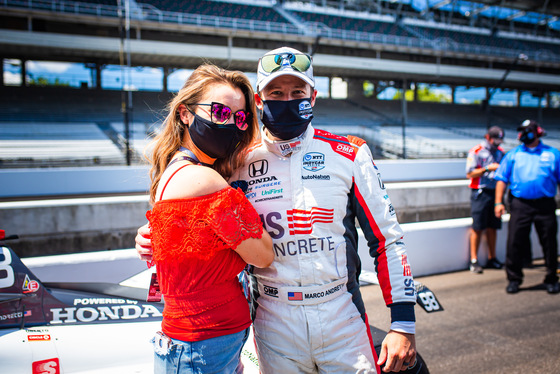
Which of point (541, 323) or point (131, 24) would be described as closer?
point (541, 323)

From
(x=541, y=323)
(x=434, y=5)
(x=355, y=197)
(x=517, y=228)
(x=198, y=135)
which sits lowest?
(x=541, y=323)

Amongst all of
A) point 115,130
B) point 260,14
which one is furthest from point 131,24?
point 260,14

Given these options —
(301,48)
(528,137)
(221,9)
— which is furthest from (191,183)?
(221,9)

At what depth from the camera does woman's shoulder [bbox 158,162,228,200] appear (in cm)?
141

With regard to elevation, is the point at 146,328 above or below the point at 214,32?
below

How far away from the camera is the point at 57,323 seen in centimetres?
218

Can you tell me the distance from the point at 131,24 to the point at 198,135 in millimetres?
23736

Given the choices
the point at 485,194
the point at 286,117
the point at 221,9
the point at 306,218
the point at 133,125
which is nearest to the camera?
the point at 306,218

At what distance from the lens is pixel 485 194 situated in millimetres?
6070

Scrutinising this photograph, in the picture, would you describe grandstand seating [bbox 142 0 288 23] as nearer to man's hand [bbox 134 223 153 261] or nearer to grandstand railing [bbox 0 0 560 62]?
grandstand railing [bbox 0 0 560 62]

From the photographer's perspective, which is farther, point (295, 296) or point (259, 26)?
point (259, 26)

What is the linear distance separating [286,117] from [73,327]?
5.31 feet

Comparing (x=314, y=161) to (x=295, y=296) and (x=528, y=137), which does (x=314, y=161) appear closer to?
(x=295, y=296)

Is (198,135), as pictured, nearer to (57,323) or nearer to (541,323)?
(57,323)
